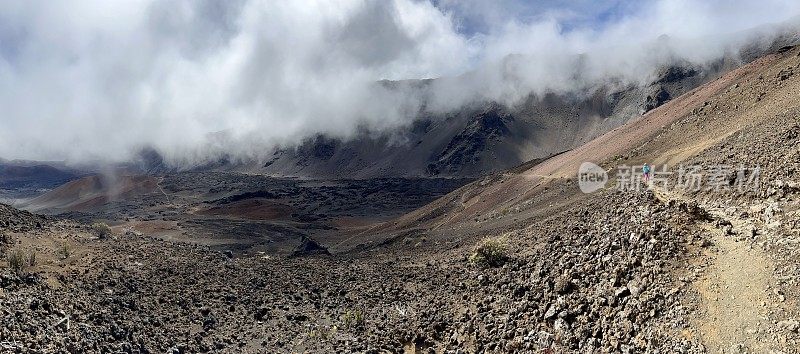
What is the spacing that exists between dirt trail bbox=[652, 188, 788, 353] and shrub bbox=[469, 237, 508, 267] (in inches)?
360

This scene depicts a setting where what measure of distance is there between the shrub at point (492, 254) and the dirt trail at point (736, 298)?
360 inches

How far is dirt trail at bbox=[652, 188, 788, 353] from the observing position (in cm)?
777

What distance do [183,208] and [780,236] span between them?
78605 millimetres

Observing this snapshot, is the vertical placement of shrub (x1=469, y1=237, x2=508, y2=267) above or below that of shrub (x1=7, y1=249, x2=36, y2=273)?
below

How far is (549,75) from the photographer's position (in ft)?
388

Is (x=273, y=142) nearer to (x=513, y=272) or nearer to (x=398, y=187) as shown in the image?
(x=398, y=187)

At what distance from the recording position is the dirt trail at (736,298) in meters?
7.77

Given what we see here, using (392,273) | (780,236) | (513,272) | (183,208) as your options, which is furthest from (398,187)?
(780,236)

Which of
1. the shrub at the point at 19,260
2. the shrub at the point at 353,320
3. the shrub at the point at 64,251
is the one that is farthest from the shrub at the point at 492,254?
the shrub at the point at 64,251
